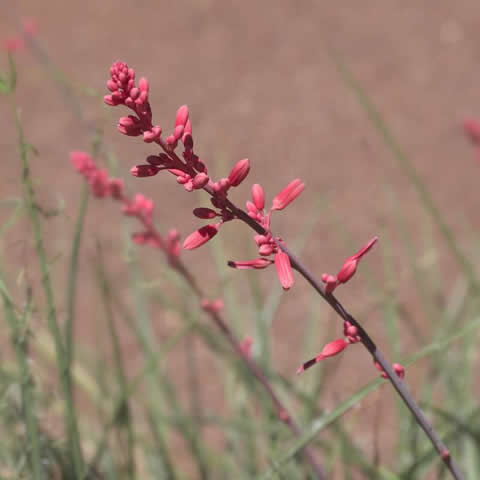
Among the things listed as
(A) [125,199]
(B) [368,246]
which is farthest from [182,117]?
(A) [125,199]

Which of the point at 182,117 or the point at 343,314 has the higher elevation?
the point at 182,117

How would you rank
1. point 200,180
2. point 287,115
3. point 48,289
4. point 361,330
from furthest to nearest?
point 287,115, point 48,289, point 361,330, point 200,180

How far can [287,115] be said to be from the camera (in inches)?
215

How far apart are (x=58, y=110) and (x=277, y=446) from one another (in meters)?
3.96

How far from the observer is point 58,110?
19.3 ft

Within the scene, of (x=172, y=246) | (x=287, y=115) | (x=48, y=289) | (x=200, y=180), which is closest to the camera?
(x=200, y=180)

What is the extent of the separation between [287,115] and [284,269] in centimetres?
429

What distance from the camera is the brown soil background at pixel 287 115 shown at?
178 inches

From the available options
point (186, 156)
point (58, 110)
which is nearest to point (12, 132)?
point (58, 110)

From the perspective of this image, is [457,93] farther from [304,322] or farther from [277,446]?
[277,446]

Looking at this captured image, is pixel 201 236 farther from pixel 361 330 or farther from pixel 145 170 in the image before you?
pixel 361 330

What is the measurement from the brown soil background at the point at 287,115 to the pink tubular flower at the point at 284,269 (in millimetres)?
2624

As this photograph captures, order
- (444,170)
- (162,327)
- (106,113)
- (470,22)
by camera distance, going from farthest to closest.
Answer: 1. (470,22)
2. (444,170)
3. (162,327)
4. (106,113)

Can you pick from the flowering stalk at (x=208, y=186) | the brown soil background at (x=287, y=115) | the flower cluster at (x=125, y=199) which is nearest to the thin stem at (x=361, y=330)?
the flowering stalk at (x=208, y=186)
